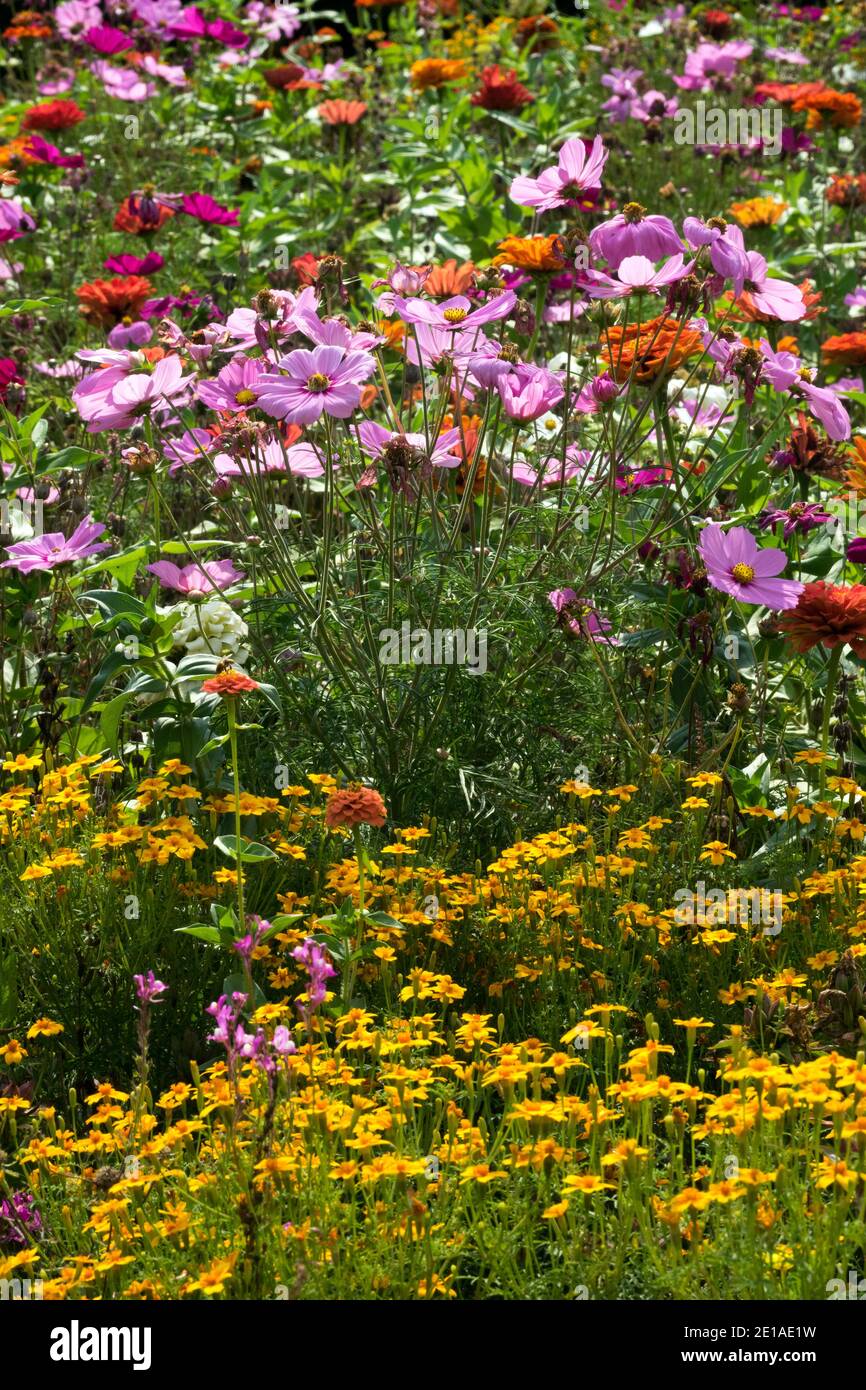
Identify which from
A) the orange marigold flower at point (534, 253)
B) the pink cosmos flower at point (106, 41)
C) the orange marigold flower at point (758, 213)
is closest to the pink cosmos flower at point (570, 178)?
the orange marigold flower at point (534, 253)

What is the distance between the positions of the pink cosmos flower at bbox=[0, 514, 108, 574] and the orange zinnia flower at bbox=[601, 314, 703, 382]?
3.17 ft

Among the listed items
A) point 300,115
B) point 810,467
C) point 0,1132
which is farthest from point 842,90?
point 0,1132

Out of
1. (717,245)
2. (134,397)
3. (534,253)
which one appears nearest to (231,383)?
(134,397)

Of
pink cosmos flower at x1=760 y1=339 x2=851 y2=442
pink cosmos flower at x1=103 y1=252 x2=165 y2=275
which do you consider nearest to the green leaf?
pink cosmos flower at x1=760 y1=339 x2=851 y2=442

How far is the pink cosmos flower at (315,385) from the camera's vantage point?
2.48 meters

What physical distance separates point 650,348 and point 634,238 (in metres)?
0.19

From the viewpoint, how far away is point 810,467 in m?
3.01

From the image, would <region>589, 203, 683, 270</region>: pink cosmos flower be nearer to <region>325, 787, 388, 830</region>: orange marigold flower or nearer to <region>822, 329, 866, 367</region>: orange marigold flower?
<region>822, 329, 866, 367</region>: orange marigold flower

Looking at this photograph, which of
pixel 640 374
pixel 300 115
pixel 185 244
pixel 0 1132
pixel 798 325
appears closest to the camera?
pixel 0 1132

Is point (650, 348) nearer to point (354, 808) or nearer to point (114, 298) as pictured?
point (354, 808)

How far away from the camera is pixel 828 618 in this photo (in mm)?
2539

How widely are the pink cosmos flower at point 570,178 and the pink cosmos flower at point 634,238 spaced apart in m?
0.10

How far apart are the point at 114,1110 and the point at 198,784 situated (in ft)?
3.24
